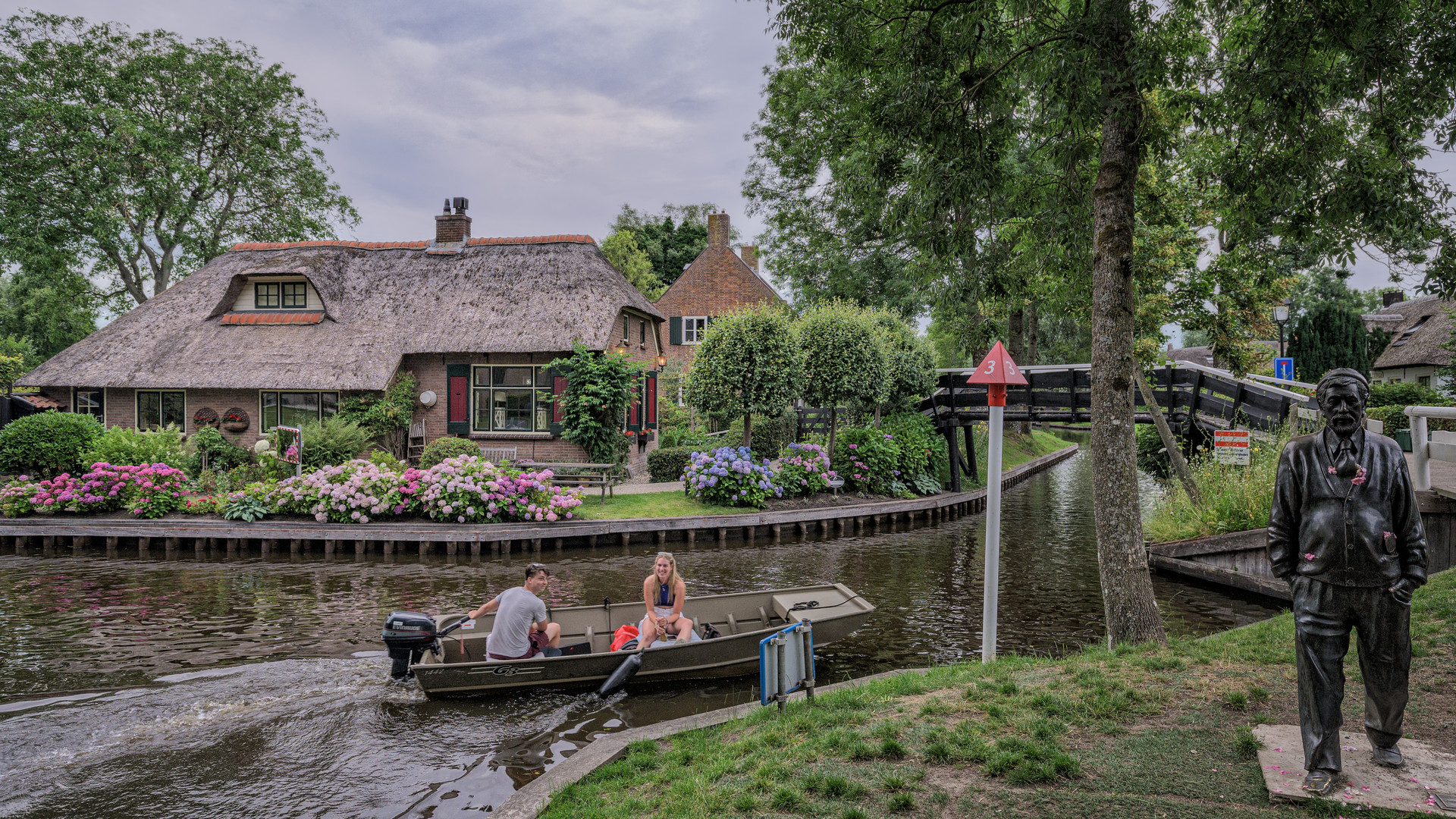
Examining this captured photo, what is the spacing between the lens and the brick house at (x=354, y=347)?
21.0m

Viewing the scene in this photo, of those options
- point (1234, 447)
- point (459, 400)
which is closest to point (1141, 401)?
point (1234, 447)

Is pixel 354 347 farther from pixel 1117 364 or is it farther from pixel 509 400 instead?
pixel 1117 364

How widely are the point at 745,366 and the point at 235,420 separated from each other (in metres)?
14.2

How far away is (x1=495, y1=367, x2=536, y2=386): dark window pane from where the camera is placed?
21531 mm

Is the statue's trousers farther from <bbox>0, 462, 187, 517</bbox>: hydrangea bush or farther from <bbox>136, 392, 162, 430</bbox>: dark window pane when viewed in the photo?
<bbox>136, 392, 162, 430</bbox>: dark window pane

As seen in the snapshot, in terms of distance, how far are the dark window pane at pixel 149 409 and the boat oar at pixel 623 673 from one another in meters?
20.6

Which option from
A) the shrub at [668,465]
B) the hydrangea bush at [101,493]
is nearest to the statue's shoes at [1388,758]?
the shrub at [668,465]

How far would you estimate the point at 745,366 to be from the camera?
732 inches

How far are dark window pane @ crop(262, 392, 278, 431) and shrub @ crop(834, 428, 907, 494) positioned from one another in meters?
15.4

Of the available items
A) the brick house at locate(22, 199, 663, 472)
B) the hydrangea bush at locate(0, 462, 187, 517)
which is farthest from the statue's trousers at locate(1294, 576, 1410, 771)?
the hydrangea bush at locate(0, 462, 187, 517)

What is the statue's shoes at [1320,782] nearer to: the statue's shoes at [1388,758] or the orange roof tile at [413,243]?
the statue's shoes at [1388,758]

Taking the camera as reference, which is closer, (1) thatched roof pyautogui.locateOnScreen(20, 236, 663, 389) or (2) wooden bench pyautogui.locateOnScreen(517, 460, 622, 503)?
(2) wooden bench pyautogui.locateOnScreen(517, 460, 622, 503)

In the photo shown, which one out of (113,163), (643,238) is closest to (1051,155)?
(113,163)

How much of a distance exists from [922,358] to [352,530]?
15.5 m
